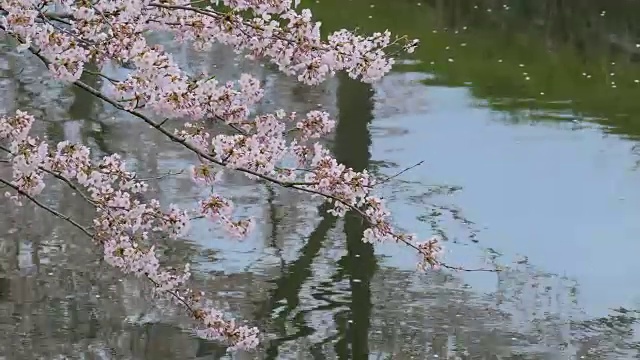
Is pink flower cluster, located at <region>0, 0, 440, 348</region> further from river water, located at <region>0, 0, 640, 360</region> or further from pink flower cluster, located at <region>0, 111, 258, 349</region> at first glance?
river water, located at <region>0, 0, 640, 360</region>

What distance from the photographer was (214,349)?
4.77m

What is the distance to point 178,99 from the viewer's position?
3.11 metres

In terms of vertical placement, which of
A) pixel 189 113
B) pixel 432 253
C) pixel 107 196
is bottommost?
pixel 432 253

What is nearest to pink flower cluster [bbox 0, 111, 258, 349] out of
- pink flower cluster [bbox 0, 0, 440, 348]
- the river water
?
pink flower cluster [bbox 0, 0, 440, 348]

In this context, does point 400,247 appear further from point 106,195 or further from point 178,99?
point 178,99

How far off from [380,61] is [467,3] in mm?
12930

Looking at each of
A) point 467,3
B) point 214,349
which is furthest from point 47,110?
point 467,3

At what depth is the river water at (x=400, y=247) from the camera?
5.00 m

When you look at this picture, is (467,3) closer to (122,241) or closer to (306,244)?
(306,244)

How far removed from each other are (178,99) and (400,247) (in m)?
3.33

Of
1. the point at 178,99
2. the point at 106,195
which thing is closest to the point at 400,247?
the point at 106,195

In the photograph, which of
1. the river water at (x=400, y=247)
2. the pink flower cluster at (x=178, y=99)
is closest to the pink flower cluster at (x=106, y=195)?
the pink flower cluster at (x=178, y=99)

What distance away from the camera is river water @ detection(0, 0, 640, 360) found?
500 centimetres

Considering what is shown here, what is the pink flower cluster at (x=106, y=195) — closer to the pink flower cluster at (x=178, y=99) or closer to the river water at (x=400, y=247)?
the pink flower cluster at (x=178, y=99)
